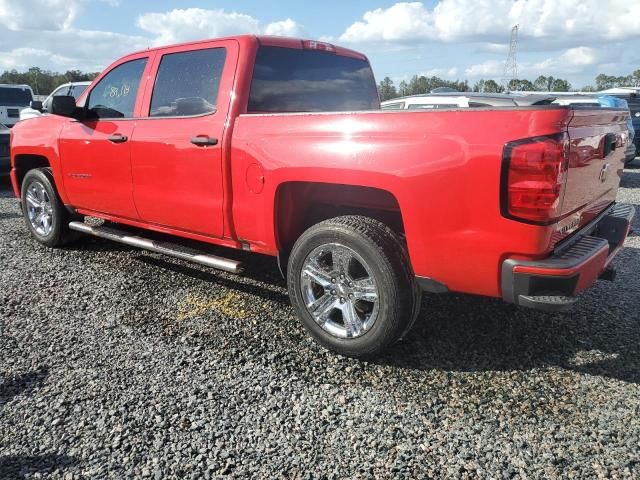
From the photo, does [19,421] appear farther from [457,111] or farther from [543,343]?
[543,343]

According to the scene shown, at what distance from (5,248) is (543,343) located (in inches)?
209

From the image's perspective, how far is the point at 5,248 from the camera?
574cm

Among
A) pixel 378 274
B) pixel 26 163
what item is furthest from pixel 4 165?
pixel 378 274

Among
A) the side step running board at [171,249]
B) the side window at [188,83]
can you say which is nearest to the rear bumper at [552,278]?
the side step running board at [171,249]

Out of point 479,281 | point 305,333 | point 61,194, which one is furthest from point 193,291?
point 479,281

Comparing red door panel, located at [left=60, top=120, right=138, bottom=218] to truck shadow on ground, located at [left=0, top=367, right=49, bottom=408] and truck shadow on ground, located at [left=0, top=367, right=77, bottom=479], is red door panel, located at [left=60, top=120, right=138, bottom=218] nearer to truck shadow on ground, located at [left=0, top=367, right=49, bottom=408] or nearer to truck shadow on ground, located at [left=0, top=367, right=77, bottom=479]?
truck shadow on ground, located at [left=0, top=367, right=49, bottom=408]

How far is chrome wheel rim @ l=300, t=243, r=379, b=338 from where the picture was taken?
3.19m

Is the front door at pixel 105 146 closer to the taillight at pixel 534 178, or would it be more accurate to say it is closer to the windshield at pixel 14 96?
the taillight at pixel 534 178

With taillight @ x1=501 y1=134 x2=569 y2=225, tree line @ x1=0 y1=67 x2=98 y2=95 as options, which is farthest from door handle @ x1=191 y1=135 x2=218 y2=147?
tree line @ x1=0 y1=67 x2=98 y2=95

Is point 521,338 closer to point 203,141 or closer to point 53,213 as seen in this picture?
point 203,141

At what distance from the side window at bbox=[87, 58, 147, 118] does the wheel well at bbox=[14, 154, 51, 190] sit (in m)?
1.32

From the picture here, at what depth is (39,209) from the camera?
584cm

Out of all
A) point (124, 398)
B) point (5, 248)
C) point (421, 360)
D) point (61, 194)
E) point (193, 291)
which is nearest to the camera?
point (124, 398)

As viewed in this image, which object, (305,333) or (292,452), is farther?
(305,333)
